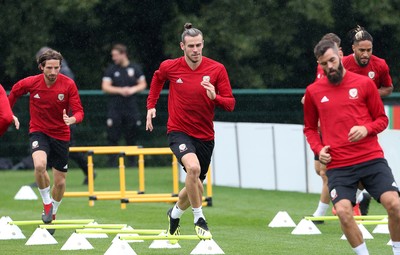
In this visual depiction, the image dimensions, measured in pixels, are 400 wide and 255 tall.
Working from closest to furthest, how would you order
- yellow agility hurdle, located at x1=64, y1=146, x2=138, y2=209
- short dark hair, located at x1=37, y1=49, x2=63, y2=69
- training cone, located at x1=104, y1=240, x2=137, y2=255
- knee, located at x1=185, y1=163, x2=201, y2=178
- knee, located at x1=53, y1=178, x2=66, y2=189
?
training cone, located at x1=104, y1=240, x2=137, y2=255 → knee, located at x1=185, y1=163, x2=201, y2=178 → short dark hair, located at x1=37, y1=49, x2=63, y2=69 → knee, located at x1=53, y1=178, x2=66, y2=189 → yellow agility hurdle, located at x1=64, y1=146, x2=138, y2=209

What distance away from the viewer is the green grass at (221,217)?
13.8 meters

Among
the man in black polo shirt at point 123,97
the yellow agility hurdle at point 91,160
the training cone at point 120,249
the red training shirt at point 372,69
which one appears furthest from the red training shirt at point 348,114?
the man in black polo shirt at point 123,97

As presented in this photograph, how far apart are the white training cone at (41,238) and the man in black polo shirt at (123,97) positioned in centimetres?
981

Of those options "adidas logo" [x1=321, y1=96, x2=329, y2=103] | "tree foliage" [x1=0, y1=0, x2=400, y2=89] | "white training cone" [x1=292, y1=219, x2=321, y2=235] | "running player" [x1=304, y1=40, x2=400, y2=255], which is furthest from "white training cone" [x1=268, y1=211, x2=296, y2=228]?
"tree foliage" [x1=0, y1=0, x2=400, y2=89]

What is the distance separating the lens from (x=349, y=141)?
1110cm

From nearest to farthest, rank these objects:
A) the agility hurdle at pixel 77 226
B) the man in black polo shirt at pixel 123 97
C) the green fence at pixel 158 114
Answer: the agility hurdle at pixel 77 226
the man in black polo shirt at pixel 123 97
the green fence at pixel 158 114

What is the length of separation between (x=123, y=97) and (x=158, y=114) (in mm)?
1826

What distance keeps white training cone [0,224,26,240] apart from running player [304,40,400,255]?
4962 mm

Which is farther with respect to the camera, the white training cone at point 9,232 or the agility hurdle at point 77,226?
the white training cone at point 9,232

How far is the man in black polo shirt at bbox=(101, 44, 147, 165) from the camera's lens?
80.0 feet

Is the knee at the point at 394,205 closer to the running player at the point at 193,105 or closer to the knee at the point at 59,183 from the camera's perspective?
the running player at the point at 193,105

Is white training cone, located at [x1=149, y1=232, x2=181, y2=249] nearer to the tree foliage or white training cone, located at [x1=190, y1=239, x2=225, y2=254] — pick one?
white training cone, located at [x1=190, y1=239, x2=225, y2=254]

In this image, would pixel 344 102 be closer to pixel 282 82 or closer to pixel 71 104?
pixel 71 104

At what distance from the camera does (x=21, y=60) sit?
29875 millimetres
